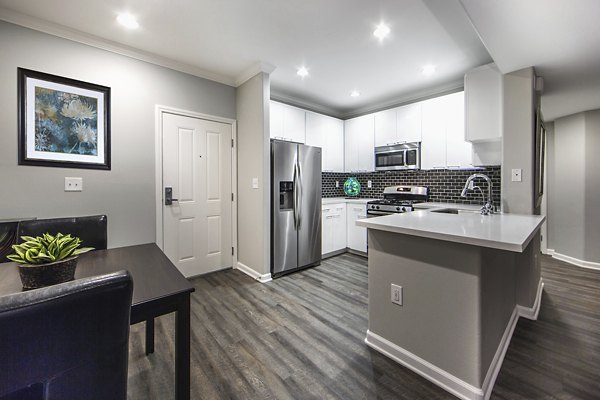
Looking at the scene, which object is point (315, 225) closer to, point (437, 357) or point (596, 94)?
point (437, 357)

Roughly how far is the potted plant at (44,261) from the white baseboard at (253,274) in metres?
2.13

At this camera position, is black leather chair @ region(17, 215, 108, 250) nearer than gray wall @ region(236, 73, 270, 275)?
Yes

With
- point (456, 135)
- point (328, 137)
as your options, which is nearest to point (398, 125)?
point (456, 135)

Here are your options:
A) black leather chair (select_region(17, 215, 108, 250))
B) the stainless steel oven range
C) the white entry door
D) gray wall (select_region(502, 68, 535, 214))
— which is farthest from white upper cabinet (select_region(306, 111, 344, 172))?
black leather chair (select_region(17, 215, 108, 250))

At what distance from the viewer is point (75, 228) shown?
68.4 inches

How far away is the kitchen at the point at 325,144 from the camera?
6.42 ft

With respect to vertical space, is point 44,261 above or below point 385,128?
below

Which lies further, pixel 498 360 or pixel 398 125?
pixel 398 125

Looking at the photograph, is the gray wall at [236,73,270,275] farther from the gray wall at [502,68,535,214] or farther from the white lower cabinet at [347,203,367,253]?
the gray wall at [502,68,535,214]

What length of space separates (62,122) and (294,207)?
8.13 ft

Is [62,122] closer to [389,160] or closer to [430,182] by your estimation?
[389,160]

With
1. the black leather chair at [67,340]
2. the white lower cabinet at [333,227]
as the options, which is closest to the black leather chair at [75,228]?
the black leather chair at [67,340]

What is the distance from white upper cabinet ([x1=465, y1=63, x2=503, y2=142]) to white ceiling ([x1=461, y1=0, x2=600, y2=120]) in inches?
15.9

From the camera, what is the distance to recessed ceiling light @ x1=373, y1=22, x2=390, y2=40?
7.41ft
